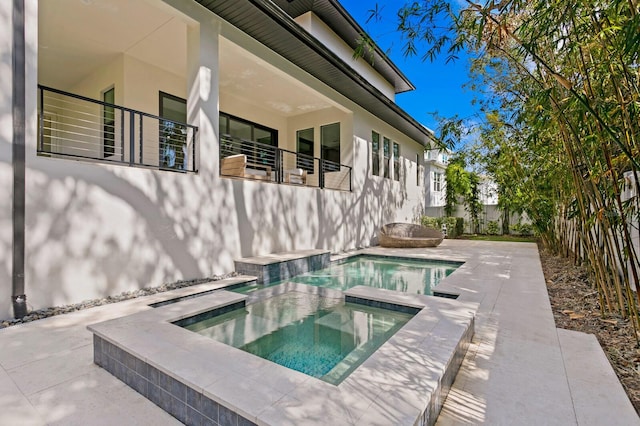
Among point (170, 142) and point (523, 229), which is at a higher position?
point (170, 142)

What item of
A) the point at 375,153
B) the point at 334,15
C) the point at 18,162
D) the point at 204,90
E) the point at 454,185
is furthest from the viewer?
the point at 454,185

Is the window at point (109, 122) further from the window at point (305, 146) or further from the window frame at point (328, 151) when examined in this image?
the window frame at point (328, 151)

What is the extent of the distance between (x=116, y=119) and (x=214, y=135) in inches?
106

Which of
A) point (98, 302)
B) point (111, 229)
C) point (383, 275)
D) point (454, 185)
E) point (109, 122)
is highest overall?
point (109, 122)

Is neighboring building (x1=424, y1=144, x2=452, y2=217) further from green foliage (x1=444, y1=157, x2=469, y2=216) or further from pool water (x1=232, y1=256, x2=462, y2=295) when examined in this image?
pool water (x1=232, y1=256, x2=462, y2=295)

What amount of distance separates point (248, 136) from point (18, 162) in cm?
686

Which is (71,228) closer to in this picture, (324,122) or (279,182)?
(279,182)

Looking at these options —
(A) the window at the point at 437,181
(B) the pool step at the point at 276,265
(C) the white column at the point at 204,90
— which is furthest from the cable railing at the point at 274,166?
(A) the window at the point at 437,181

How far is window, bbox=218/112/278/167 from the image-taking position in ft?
29.8

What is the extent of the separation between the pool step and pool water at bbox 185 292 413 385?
1.36 metres

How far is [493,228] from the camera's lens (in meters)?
16.5

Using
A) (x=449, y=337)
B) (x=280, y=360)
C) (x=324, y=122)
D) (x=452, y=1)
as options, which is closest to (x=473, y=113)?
(x=324, y=122)

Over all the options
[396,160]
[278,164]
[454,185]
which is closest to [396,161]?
[396,160]

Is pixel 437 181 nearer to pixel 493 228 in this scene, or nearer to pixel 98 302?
pixel 493 228
